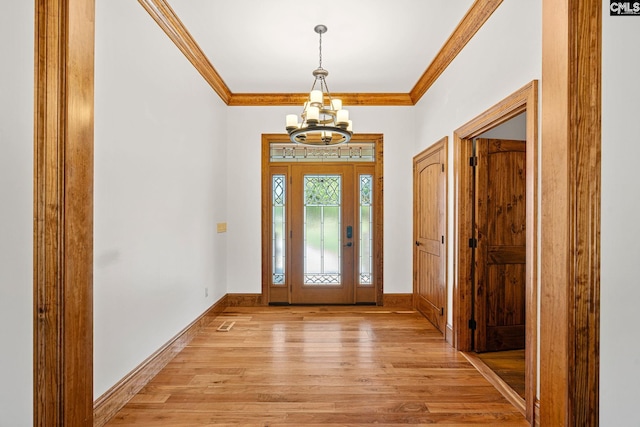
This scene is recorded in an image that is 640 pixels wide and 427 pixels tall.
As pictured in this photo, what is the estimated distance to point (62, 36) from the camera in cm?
113

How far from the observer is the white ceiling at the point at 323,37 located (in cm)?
282

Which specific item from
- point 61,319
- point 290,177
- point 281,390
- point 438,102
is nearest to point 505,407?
point 281,390

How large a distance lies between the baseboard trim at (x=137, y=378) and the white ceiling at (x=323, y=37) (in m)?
2.91

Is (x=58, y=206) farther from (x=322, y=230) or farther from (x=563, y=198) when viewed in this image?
(x=322, y=230)

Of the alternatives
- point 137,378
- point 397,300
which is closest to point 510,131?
point 397,300

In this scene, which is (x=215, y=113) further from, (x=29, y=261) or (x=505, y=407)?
(x=505, y=407)

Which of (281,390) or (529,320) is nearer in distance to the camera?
(529,320)

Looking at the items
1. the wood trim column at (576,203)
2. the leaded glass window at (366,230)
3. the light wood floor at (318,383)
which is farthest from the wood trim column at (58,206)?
the leaded glass window at (366,230)

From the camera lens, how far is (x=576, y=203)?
3.84 feet

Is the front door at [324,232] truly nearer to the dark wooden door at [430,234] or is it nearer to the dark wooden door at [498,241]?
the dark wooden door at [430,234]

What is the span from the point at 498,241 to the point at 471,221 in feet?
1.06

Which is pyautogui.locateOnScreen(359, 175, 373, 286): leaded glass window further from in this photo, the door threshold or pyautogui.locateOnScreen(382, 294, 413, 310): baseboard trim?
the door threshold

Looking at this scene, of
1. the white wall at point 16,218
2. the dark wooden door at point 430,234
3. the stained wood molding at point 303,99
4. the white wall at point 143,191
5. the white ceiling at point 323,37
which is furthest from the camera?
the stained wood molding at point 303,99

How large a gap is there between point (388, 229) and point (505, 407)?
2.79m
